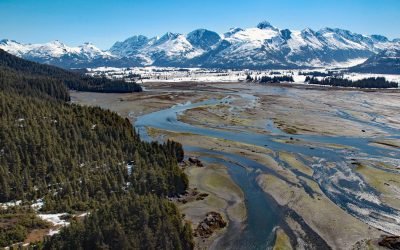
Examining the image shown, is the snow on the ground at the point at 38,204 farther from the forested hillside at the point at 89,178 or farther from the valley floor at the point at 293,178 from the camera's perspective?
the valley floor at the point at 293,178

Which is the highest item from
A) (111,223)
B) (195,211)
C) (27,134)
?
(27,134)

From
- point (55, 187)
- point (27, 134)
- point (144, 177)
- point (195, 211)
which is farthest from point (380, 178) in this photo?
point (27, 134)

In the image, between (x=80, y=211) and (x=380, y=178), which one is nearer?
(x=80, y=211)

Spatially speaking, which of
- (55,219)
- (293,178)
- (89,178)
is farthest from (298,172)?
(55,219)

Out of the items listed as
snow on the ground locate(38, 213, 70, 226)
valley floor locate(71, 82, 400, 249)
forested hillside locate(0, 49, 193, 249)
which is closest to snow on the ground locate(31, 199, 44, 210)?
forested hillside locate(0, 49, 193, 249)

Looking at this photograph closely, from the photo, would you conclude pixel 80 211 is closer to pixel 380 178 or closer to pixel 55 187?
pixel 55 187

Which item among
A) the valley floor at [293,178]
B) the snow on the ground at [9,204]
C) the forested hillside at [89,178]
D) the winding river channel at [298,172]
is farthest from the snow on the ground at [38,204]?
the winding river channel at [298,172]

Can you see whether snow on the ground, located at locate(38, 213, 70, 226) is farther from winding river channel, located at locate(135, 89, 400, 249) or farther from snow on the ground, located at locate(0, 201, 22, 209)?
winding river channel, located at locate(135, 89, 400, 249)
